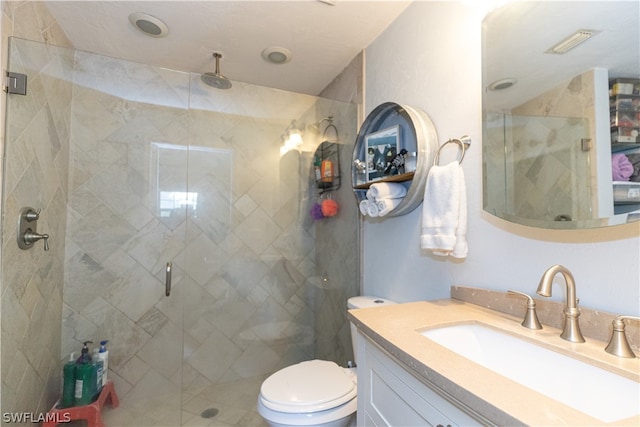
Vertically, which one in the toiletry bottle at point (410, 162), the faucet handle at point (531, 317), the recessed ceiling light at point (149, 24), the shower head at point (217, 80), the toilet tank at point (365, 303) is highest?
the recessed ceiling light at point (149, 24)

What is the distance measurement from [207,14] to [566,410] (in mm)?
2018

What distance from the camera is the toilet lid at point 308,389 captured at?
45.4 inches

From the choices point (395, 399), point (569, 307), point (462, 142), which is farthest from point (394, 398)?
point (462, 142)

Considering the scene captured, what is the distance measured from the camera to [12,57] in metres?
1.29

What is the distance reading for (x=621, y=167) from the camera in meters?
0.71

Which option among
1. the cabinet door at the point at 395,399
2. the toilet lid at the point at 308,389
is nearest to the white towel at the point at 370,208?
the cabinet door at the point at 395,399

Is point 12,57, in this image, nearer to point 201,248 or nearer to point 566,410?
point 201,248

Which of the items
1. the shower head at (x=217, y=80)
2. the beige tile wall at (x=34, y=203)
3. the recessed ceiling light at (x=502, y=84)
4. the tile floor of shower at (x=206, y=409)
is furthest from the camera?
Result: the shower head at (x=217, y=80)

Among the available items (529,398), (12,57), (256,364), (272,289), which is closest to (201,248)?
(272,289)

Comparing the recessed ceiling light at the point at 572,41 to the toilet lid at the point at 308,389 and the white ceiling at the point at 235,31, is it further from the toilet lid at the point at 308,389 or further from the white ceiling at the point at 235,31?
the toilet lid at the point at 308,389

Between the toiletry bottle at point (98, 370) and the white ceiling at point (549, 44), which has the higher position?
the white ceiling at point (549, 44)

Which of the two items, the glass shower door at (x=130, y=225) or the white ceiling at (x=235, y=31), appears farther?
the glass shower door at (x=130, y=225)

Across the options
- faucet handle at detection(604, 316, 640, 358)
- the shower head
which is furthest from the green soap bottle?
faucet handle at detection(604, 316, 640, 358)

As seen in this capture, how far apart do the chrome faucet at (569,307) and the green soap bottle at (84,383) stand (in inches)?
87.5
